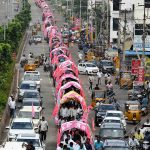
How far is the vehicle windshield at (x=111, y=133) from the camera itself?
41.7 meters

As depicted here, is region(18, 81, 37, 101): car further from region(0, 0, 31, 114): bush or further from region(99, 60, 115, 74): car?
region(99, 60, 115, 74): car

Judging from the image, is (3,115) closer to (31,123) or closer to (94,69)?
(31,123)

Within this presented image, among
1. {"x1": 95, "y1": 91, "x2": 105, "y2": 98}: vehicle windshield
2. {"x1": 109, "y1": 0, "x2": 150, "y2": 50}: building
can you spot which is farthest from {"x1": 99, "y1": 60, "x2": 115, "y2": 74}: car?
{"x1": 95, "y1": 91, "x2": 105, "y2": 98}: vehicle windshield

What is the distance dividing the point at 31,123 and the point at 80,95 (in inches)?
395

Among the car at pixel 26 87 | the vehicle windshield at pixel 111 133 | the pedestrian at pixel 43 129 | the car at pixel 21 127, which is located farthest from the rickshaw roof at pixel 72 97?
the car at pixel 26 87

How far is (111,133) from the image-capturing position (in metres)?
42.1

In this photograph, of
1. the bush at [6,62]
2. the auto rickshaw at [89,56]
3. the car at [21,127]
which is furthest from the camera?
the auto rickshaw at [89,56]

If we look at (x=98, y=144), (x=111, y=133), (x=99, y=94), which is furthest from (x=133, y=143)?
(x=99, y=94)

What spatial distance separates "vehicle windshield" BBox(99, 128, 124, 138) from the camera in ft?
137

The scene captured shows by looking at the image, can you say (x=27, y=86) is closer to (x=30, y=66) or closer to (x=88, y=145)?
(x=30, y=66)

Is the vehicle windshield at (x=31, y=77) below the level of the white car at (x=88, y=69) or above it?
above

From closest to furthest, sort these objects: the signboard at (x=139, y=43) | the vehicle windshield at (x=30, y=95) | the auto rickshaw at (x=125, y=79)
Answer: the vehicle windshield at (x=30, y=95)
the auto rickshaw at (x=125, y=79)
the signboard at (x=139, y=43)

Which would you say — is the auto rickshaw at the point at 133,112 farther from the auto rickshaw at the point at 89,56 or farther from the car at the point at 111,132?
the auto rickshaw at the point at 89,56

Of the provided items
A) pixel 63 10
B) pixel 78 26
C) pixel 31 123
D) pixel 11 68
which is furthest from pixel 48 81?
pixel 63 10
